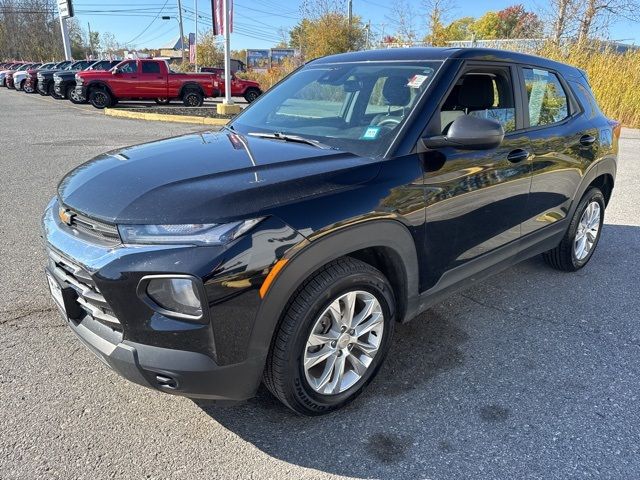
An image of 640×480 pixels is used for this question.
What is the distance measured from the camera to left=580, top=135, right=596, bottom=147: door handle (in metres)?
3.83

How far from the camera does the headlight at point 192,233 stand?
188 cm

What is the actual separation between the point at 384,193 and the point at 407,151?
32 cm

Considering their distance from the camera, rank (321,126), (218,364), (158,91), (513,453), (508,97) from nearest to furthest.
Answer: (218,364) → (513,453) → (321,126) → (508,97) → (158,91)

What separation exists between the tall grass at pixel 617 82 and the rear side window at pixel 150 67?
52.2 ft

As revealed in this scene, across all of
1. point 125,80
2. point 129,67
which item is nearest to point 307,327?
point 125,80

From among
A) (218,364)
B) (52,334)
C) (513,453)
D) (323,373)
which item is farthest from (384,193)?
(52,334)

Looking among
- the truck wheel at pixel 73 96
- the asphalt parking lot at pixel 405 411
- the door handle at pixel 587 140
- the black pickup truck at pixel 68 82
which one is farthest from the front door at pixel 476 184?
the black pickup truck at pixel 68 82

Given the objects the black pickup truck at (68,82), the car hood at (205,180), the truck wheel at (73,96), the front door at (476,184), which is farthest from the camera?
the black pickup truck at (68,82)

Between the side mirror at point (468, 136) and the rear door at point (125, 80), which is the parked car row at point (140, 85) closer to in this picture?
the rear door at point (125, 80)

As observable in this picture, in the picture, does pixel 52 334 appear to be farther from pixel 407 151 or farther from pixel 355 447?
pixel 407 151

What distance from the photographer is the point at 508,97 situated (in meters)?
3.27

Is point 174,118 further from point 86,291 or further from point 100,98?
point 86,291

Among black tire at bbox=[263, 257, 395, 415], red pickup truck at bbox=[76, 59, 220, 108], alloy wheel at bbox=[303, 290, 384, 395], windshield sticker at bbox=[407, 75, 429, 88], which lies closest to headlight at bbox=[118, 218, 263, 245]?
black tire at bbox=[263, 257, 395, 415]

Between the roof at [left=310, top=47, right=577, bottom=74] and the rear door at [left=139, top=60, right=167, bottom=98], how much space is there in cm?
1815
